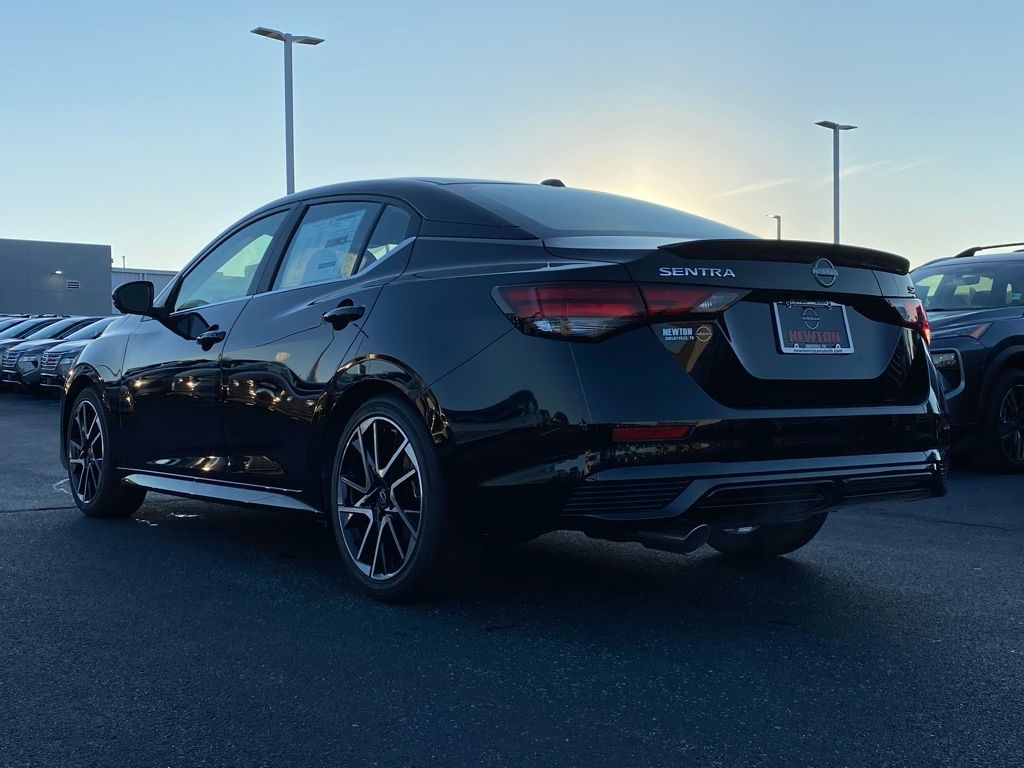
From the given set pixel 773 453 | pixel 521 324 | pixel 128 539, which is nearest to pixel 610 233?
pixel 521 324

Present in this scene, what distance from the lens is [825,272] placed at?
13.9 feet

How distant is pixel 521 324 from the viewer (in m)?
3.96

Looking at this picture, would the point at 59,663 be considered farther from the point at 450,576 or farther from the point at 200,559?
the point at 200,559

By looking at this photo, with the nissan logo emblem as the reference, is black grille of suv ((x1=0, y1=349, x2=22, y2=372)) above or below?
below

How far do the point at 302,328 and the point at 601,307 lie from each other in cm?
159

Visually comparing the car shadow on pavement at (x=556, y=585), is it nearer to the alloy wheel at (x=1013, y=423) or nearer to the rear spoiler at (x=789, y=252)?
the rear spoiler at (x=789, y=252)

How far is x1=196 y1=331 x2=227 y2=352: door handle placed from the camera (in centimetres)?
557

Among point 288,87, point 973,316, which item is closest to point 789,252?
point 973,316

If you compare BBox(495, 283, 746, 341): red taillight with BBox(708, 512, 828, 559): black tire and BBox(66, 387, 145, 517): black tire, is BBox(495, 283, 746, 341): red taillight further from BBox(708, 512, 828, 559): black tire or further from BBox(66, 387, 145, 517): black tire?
BBox(66, 387, 145, 517): black tire

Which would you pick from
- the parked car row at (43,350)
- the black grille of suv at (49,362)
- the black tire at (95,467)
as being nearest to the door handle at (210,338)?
the black tire at (95,467)

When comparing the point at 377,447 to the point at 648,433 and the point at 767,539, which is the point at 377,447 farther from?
the point at 767,539

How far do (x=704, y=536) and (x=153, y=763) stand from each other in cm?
179

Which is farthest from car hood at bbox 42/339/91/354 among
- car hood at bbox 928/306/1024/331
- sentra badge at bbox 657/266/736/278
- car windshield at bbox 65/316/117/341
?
sentra badge at bbox 657/266/736/278

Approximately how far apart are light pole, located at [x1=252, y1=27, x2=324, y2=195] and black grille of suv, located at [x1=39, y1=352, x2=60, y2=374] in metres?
6.84
